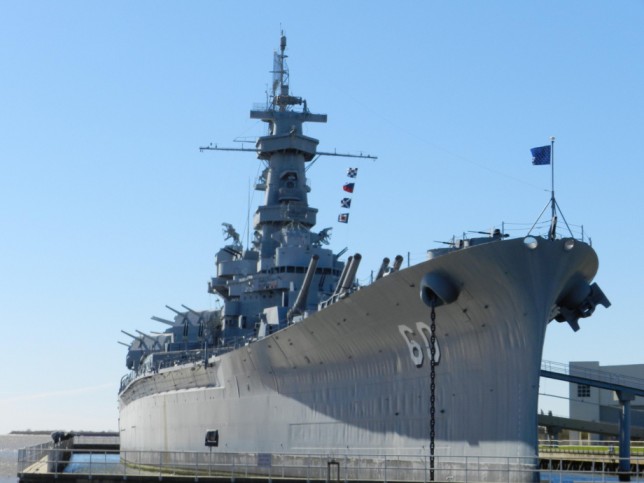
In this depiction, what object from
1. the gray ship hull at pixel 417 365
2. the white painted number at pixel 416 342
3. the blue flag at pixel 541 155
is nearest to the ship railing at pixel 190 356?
the gray ship hull at pixel 417 365

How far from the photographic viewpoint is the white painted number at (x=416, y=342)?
2492 cm

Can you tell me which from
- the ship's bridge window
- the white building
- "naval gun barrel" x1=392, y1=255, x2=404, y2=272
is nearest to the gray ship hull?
"naval gun barrel" x1=392, y1=255, x2=404, y2=272

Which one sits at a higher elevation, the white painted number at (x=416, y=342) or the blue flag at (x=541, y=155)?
the blue flag at (x=541, y=155)

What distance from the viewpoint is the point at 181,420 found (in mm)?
39281

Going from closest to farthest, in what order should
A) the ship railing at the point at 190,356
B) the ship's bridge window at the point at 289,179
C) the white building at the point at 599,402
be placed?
the ship railing at the point at 190,356, the ship's bridge window at the point at 289,179, the white building at the point at 599,402

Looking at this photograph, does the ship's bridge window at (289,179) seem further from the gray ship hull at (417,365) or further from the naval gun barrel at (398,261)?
the naval gun barrel at (398,261)

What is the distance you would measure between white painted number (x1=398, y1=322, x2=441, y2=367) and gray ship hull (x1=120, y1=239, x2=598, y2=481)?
3 centimetres

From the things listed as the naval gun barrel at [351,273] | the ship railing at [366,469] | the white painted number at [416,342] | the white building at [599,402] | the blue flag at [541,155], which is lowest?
the ship railing at [366,469]

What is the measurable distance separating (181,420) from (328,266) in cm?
760

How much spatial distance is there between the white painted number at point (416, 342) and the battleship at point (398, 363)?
0.03m

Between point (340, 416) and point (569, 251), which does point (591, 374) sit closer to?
point (340, 416)

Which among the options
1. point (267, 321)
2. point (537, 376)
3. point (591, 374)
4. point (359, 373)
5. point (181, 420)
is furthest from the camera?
point (591, 374)

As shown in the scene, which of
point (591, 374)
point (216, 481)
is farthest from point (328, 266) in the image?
point (591, 374)

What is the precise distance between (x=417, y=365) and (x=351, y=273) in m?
3.54
